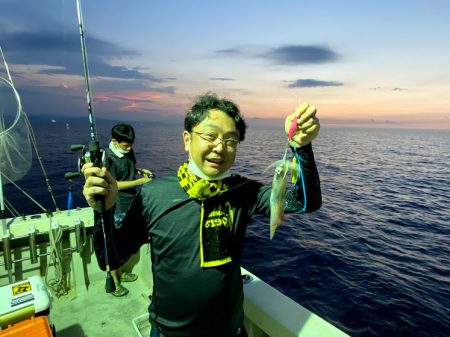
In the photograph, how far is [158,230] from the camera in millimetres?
2332

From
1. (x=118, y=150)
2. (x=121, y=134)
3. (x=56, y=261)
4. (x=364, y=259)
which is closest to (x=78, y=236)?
(x=56, y=261)

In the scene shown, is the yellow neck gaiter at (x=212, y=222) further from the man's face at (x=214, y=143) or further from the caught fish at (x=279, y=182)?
the caught fish at (x=279, y=182)

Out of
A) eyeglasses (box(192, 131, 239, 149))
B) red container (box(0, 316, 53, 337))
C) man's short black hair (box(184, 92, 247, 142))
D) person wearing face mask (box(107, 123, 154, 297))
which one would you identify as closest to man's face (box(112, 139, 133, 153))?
person wearing face mask (box(107, 123, 154, 297))

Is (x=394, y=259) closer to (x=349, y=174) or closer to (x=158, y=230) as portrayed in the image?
(x=158, y=230)

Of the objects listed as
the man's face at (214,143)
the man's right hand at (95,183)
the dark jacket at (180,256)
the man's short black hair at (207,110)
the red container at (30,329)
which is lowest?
the red container at (30,329)

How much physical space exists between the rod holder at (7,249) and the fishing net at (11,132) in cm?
110

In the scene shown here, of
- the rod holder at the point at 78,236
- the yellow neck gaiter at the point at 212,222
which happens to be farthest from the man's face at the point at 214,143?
the rod holder at the point at 78,236

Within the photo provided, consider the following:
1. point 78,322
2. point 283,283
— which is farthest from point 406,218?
Result: point 78,322

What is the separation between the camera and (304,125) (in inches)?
90.3

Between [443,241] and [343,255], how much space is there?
19.9 feet

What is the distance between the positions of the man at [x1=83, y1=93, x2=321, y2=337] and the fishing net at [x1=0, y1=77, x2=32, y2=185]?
4.28 meters

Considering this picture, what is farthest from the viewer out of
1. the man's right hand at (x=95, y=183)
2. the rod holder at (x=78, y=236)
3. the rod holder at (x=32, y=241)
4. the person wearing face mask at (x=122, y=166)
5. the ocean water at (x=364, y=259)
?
the ocean water at (x=364, y=259)

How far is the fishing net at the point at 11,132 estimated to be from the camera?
5031 mm

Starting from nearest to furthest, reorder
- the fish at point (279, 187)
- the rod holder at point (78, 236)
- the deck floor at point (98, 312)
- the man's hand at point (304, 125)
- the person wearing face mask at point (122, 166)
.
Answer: the man's hand at point (304, 125) → the fish at point (279, 187) → the deck floor at point (98, 312) → the rod holder at point (78, 236) → the person wearing face mask at point (122, 166)
